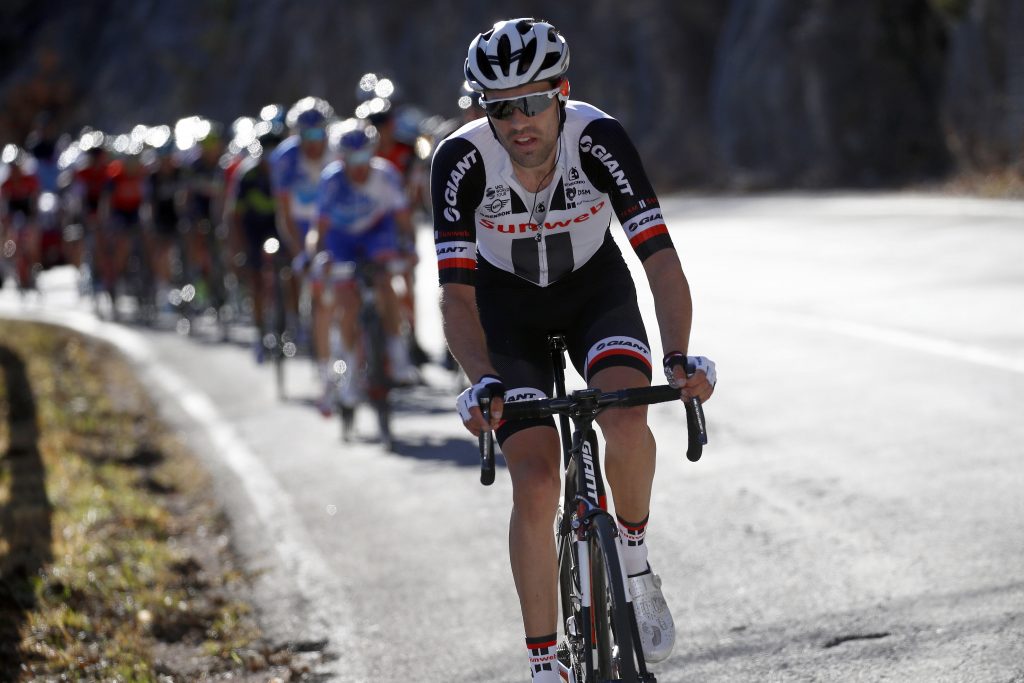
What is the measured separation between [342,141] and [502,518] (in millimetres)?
3780

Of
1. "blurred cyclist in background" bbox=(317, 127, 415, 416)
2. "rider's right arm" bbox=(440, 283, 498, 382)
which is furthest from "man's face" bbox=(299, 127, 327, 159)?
"rider's right arm" bbox=(440, 283, 498, 382)

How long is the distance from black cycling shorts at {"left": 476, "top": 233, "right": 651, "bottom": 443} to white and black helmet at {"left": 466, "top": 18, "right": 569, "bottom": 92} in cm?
75

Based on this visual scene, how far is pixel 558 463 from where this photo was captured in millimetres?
4738

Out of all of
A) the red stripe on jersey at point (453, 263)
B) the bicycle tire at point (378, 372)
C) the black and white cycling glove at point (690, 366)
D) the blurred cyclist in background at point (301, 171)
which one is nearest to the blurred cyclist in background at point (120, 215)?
the blurred cyclist in background at point (301, 171)

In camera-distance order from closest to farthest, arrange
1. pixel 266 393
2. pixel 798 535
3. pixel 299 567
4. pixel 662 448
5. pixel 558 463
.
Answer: pixel 558 463
pixel 798 535
pixel 299 567
pixel 662 448
pixel 266 393

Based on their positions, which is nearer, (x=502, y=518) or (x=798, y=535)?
(x=798, y=535)

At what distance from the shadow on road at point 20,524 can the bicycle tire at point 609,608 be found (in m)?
2.72

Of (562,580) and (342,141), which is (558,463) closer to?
(562,580)

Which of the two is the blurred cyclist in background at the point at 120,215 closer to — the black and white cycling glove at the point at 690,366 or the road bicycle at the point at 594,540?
the road bicycle at the point at 594,540

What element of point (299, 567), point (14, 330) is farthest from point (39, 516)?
point (14, 330)

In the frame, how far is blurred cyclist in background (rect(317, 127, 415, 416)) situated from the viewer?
10789mm

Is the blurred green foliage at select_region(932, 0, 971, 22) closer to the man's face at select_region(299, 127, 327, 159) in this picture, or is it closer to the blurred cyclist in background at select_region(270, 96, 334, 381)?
the blurred cyclist in background at select_region(270, 96, 334, 381)

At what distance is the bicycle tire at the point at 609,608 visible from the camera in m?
4.12

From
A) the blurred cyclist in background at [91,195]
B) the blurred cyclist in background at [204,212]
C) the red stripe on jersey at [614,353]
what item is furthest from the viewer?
the blurred cyclist in background at [91,195]
